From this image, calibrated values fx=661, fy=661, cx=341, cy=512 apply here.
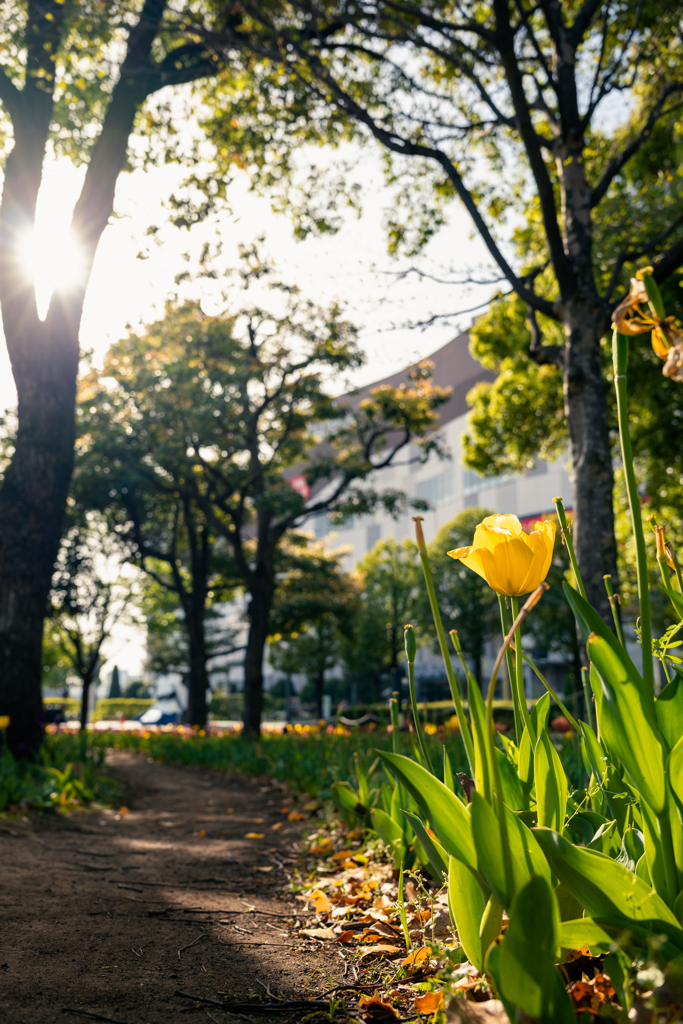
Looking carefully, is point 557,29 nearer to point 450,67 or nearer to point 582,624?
point 450,67

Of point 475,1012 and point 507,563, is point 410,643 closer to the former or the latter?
point 507,563

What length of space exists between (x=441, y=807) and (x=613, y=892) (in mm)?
337

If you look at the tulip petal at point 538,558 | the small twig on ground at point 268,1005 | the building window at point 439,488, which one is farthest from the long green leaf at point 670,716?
the building window at point 439,488

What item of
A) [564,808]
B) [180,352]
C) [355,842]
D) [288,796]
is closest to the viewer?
[564,808]

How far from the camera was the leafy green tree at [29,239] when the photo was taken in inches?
Answer: 252

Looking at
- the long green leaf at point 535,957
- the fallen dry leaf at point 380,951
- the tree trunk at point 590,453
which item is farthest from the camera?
the tree trunk at point 590,453

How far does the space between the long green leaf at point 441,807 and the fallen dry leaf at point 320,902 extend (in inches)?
54.8

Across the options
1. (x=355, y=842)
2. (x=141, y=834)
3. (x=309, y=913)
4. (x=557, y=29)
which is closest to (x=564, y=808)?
(x=309, y=913)

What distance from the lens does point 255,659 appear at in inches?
500

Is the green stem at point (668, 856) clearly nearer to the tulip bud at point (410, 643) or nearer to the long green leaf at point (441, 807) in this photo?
the long green leaf at point (441, 807)

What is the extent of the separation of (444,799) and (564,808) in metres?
0.39

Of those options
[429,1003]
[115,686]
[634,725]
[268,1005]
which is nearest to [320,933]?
[268,1005]

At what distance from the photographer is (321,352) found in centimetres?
1308

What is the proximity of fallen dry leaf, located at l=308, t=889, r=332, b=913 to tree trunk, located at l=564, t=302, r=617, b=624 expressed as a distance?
3565mm
